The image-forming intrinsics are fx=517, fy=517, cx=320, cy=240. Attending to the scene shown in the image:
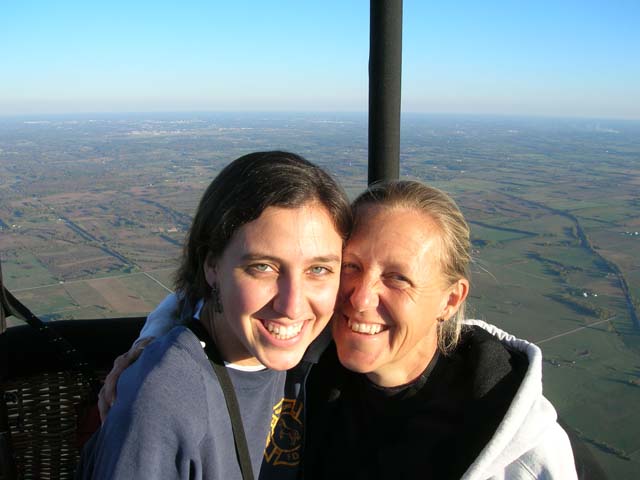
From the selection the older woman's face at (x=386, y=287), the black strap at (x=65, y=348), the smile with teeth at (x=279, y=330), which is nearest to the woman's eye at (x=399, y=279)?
the older woman's face at (x=386, y=287)

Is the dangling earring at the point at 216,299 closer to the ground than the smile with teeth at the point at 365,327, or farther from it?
farther from it

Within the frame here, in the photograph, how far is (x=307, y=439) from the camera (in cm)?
145

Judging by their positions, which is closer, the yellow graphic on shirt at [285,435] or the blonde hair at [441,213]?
the yellow graphic on shirt at [285,435]

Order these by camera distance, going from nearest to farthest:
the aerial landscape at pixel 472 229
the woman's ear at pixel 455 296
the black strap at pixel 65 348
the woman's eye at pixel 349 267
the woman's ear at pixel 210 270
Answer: the woman's ear at pixel 210 270 → the woman's eye at pixel 349 267 → the woman's ear at pixel 455 296 → the black strap at pixel 65 348 → the aerial landscape at pixel 472 229

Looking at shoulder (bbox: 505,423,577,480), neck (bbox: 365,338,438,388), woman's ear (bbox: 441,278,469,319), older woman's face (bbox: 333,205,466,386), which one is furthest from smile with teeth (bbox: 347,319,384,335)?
shoulder (bbox: 505,423,577,480)

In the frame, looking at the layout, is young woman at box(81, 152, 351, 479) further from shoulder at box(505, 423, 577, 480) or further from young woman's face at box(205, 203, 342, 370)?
shoulder at box(505, 423, 577, 480)

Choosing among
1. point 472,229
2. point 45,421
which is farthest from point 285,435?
point 472,229

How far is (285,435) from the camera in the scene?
4.47 ft

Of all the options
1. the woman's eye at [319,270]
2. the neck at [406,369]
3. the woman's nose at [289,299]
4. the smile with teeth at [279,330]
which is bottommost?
the neck at [406,369]

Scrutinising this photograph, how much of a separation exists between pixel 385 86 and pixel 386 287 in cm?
80

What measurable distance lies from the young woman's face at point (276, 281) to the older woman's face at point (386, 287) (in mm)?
183

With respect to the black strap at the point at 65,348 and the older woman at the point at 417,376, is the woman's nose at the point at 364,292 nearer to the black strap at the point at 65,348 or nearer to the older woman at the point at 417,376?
the older woman at the point at 417,376

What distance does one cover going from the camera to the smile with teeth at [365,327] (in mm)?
1367

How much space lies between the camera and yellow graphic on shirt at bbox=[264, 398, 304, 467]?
1.33 m
